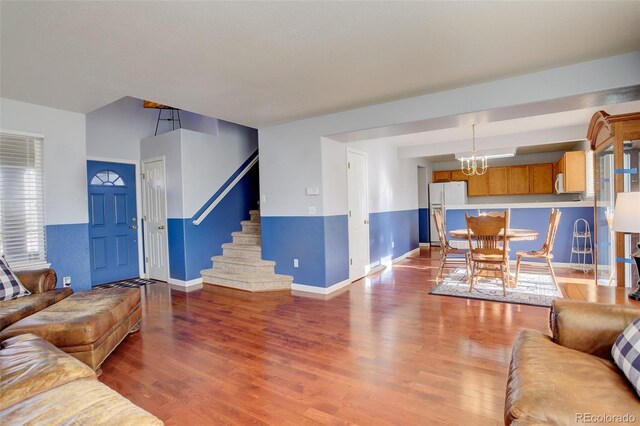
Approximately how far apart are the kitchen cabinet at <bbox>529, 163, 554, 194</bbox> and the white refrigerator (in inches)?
58.7

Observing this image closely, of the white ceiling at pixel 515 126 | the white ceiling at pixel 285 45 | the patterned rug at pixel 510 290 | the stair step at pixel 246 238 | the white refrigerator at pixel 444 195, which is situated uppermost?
the white ceiling at pixel 515 126

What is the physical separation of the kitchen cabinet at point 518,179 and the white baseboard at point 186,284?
24.4 feet

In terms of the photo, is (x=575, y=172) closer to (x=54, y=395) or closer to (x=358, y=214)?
(x=358, y=214)

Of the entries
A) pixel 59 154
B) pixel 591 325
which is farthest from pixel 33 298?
pixel 591 325

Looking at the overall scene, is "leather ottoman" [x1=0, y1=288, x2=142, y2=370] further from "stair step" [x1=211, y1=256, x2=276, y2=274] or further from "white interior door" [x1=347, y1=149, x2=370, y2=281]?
"white interior door" [x1=347, y1=149, x2=370, y2=281]

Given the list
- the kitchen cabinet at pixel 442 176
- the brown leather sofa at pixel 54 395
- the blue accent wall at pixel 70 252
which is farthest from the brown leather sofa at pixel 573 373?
the kitchen cabinet at pixel 442 176

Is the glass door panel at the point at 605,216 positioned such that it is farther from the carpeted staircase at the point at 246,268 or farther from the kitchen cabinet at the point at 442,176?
the kitchen cabinet at the point at 442,176

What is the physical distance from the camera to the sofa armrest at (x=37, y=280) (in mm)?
2939

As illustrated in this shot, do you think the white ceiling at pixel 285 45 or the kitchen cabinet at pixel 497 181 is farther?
the kitchen cabinet at pixel 497 181

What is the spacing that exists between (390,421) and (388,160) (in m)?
5.57

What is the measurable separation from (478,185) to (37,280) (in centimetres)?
873

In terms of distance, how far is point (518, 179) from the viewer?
789cm

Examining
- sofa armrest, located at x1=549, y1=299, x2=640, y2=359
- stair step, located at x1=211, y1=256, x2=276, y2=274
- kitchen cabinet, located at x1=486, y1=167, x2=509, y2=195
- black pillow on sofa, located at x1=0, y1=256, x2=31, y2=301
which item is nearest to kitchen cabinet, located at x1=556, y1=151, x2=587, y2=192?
kitchen cabinet, located at x1=486, y1=167, x2=509, y2=195

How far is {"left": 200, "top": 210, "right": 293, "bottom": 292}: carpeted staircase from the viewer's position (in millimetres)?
4591
